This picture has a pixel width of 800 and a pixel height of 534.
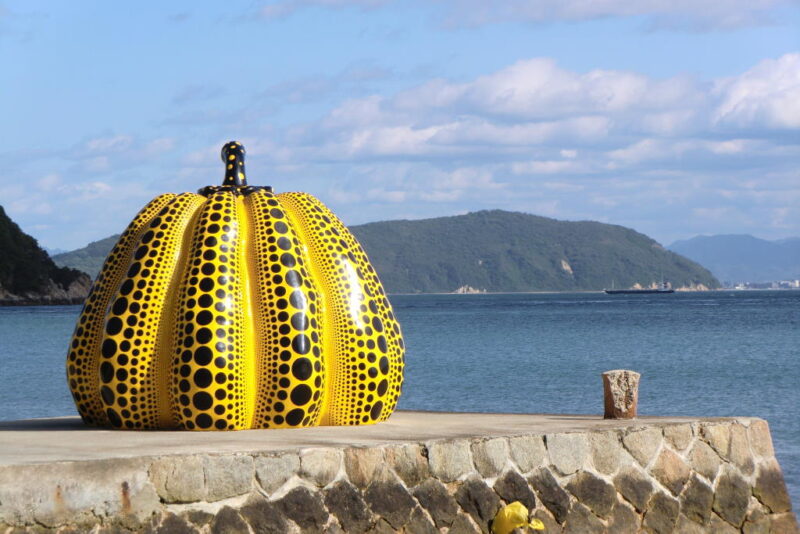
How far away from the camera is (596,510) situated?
11.1 metres

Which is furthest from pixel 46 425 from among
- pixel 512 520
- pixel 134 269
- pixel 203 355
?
pixel 512 520

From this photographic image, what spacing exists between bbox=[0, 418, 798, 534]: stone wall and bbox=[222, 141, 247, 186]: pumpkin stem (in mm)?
4386

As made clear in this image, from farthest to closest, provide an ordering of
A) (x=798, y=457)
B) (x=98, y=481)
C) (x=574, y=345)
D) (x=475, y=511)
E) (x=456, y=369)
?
(x=574, y=345) < (x=456, y=369) < (x=798, y=457) < (x=475, y=511) < (x=98, y=481)

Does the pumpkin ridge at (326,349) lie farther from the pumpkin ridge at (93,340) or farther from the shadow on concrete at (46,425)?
the shadow on concrete at (46,425)

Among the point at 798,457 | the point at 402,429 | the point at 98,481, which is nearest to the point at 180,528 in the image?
the point at 98,481

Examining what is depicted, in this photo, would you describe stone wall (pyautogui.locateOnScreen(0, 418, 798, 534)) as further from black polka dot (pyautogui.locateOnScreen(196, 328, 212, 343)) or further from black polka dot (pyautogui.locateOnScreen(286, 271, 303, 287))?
black polka dot (pyautogui.locateOnScreen(286, 271, 303, 287))

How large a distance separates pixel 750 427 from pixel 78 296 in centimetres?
17272

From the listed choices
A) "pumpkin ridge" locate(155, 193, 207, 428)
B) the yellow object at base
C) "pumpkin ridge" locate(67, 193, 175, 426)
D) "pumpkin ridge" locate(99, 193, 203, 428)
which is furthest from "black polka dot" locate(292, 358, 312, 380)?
the yellow object at base

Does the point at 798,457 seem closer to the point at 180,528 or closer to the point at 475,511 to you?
the point at 475,511

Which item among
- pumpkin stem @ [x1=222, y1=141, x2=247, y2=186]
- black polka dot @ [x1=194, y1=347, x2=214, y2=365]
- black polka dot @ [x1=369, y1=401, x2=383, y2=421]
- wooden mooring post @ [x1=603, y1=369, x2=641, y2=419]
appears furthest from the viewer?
pumpkin stem @ [x1=222, y1=141, x2=247, y2=186]

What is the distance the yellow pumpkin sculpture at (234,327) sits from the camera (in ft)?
39.0

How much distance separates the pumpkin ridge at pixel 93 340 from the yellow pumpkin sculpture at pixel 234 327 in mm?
13

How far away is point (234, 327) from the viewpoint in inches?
470

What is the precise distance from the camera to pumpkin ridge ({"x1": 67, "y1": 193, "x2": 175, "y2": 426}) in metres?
12.5
